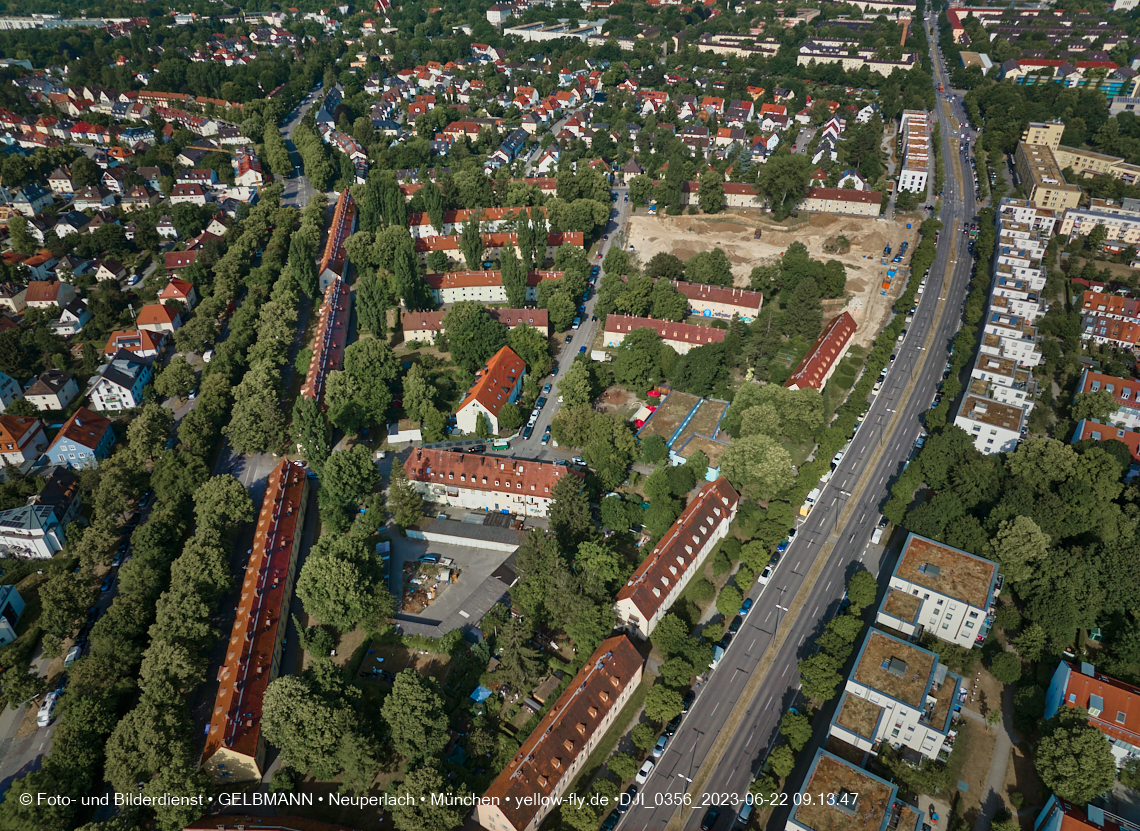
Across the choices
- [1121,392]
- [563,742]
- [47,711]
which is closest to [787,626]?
[563,742]

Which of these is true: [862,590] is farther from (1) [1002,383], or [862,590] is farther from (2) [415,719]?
(1) [1002,383]

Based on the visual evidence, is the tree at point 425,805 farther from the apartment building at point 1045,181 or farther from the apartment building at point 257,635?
the apartment building at point 1045,181

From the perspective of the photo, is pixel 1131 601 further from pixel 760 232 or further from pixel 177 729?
pixel 760 232

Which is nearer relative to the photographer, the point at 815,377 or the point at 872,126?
the point at 815,377

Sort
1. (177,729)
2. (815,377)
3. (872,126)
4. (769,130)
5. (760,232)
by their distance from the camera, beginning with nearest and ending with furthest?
(177,729) → (815,377) → (760,232) → (872,126) → (769,130)

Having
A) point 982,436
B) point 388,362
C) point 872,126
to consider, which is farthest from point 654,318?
point 872,126

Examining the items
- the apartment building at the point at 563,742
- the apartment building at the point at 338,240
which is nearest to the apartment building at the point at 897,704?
the apartment building at the point at 563,742

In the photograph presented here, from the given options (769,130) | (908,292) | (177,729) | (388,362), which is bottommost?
(177,729)

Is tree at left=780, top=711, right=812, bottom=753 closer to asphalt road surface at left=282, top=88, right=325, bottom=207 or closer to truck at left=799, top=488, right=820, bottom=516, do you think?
truck at left=799, top=488, right=820, bottom=516
